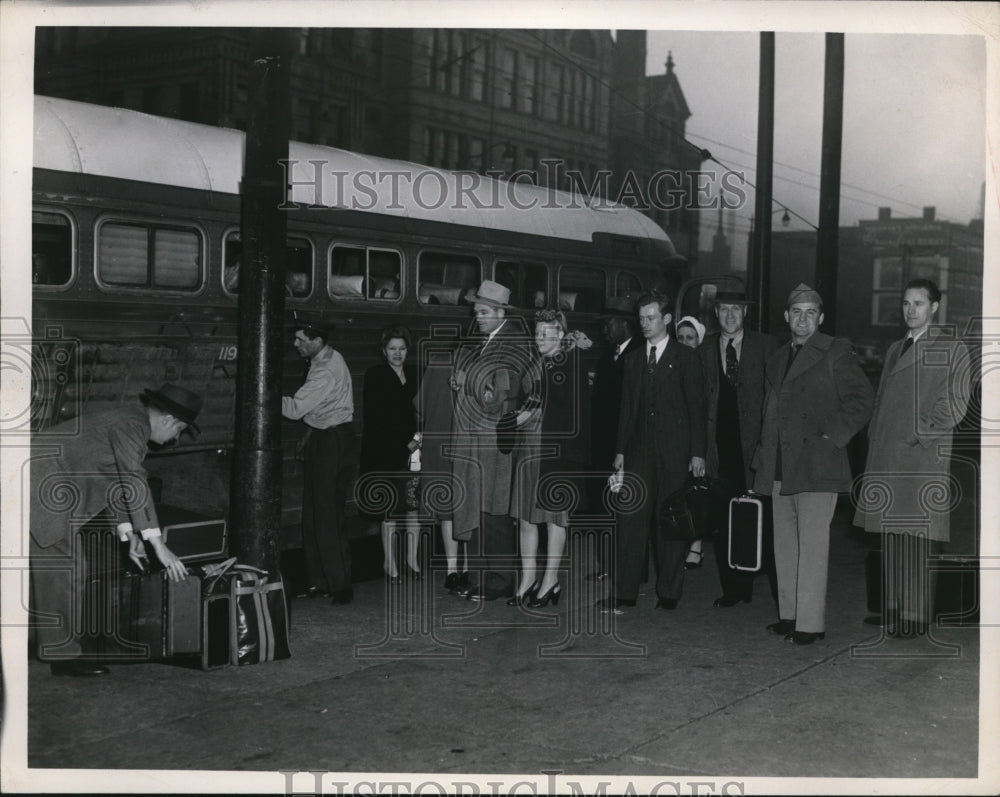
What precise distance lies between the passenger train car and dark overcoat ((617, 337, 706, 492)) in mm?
2860

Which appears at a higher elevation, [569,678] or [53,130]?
[53,130]

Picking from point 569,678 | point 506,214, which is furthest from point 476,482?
point 506,214

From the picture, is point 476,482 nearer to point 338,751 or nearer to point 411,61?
point 338,751

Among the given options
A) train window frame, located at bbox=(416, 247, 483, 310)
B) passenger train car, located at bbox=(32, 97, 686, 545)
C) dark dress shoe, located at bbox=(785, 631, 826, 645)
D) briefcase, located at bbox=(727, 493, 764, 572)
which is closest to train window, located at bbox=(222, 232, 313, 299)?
passenger train car, located at bbox=(32, 97, 686, 545)

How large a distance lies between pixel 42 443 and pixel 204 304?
10.8 ft

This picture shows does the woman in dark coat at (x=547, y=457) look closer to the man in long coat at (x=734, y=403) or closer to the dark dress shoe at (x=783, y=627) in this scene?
the man in long coat at (x=734, y=403)

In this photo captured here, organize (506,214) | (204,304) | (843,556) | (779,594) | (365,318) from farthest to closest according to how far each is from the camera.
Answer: (506,214) < (365,318) < (843,556) < (204,304) < (779,594)

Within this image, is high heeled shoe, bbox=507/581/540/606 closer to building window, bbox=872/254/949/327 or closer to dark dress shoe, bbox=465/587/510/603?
dark dress shoe, bbox=465/587/510/603

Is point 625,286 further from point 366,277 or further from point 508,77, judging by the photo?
point 508,77

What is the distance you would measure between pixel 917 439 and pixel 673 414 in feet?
5.03

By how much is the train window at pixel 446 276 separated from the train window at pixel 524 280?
0.31 metres

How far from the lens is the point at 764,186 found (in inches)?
489

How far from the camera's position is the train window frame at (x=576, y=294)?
12445mm

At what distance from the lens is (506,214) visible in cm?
1171
